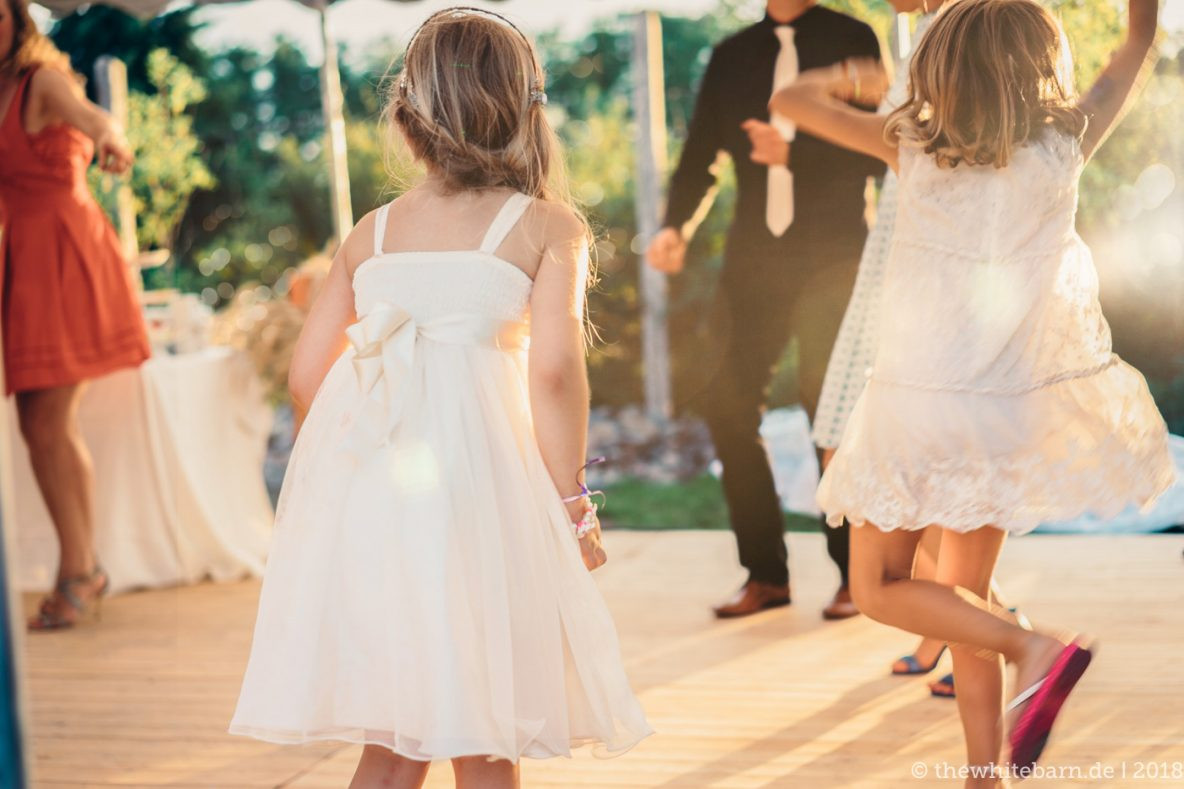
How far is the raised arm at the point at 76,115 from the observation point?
3.61 m

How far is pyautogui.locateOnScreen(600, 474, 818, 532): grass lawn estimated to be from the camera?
20.8ft

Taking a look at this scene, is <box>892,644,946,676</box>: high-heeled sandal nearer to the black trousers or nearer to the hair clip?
the black trousers

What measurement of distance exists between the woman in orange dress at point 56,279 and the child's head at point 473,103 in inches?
83.2

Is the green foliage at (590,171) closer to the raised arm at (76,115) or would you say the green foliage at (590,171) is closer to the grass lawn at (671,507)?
the grass lawn at (671,507)

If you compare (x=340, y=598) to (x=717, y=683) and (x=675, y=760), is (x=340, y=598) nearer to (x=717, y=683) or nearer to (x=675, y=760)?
(x=675, y=760)

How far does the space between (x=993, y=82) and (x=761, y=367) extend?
1643mm

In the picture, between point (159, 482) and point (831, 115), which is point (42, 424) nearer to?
point (159, 482)

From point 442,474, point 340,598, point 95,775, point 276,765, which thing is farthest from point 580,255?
point 95,775

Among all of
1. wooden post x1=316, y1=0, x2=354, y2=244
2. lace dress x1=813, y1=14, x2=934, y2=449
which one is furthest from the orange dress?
lace dress x1=813, y1=14, x2=934, y2=449

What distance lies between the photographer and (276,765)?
8.29 feet

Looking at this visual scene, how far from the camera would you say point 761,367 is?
3.48m

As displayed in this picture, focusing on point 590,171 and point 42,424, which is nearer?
point 42,424

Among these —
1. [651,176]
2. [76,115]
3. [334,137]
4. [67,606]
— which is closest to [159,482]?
[67,606]

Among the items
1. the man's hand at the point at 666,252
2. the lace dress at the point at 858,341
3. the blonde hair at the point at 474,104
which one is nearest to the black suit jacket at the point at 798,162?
the man's hand at the point at 666,252
